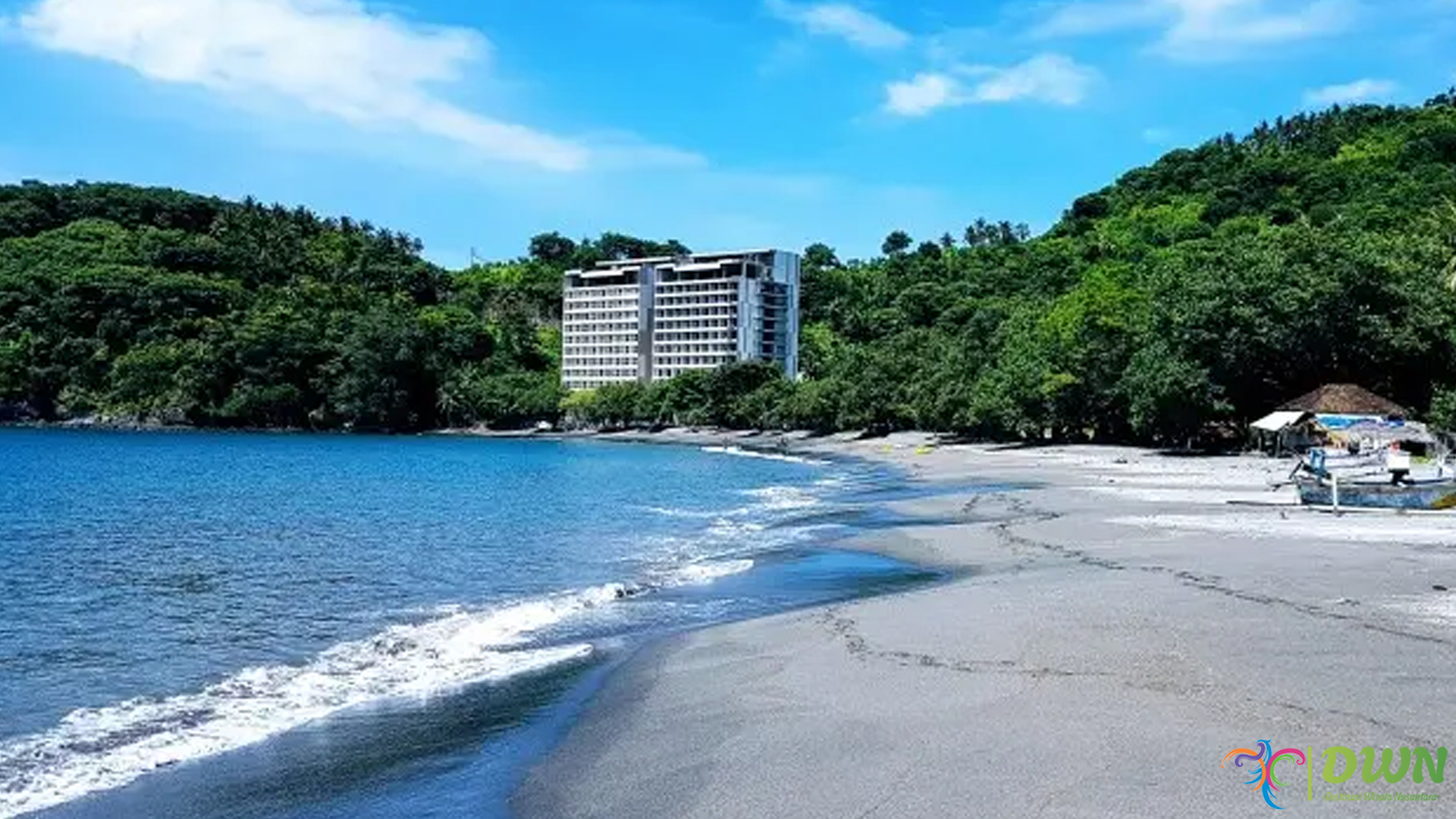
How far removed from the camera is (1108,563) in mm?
18609

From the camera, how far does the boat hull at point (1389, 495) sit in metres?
25.6

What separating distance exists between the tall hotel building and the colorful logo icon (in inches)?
6299

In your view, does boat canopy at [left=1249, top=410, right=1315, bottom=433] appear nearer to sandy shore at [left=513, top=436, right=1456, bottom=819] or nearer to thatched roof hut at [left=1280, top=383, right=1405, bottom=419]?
thatched roof hut at [left=1280, top=383, right=1405, bottom=419]

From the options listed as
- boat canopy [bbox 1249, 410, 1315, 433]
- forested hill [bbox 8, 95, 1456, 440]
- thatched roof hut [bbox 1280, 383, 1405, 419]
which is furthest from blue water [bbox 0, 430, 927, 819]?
forested hill [bbox 8, 95, 1456, 440]

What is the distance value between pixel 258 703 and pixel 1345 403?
4868 cm

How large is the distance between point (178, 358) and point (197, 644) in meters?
148

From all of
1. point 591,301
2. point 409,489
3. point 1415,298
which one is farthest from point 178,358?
point 1415,298

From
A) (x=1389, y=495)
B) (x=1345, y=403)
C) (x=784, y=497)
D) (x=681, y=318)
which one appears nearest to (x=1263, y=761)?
(x=1389, y=495)

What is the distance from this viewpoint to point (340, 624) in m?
16.6

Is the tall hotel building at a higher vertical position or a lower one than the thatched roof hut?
higher

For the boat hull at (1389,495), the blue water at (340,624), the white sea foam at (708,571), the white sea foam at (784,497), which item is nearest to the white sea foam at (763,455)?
the white sea foam at (784,497)

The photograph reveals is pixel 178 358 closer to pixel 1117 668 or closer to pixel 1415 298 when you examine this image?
pixel 1415 298

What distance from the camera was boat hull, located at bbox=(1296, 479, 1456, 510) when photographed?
84.1ft

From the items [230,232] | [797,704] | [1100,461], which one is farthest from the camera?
[230,232]
